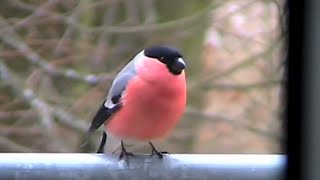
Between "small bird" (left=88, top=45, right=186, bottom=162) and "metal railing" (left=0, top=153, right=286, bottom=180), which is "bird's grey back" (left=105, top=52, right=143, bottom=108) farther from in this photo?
"metal railing" (left=0, top=153, right=286, bottom=180)

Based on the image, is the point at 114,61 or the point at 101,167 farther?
the point at 114,61

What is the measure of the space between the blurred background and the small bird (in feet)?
2.23

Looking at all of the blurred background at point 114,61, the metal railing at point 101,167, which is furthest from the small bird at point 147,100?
the blurred background at point 114,61

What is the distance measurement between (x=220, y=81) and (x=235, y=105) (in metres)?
0.19

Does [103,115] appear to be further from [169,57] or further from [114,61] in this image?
[114,61]

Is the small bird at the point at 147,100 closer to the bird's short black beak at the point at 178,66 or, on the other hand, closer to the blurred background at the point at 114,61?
the bird's short black beak at the point at 178,66

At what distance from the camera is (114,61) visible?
93.0 inches

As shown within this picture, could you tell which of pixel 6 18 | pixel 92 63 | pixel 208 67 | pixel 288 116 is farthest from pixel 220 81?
pixel 288 116

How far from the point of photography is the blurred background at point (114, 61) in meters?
2.19

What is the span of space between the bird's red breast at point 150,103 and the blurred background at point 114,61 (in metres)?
0.69

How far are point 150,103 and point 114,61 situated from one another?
926mm

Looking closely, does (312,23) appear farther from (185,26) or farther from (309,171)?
(185,26)

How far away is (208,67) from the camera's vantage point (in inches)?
99.7

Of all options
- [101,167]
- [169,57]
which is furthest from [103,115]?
[101,167]
